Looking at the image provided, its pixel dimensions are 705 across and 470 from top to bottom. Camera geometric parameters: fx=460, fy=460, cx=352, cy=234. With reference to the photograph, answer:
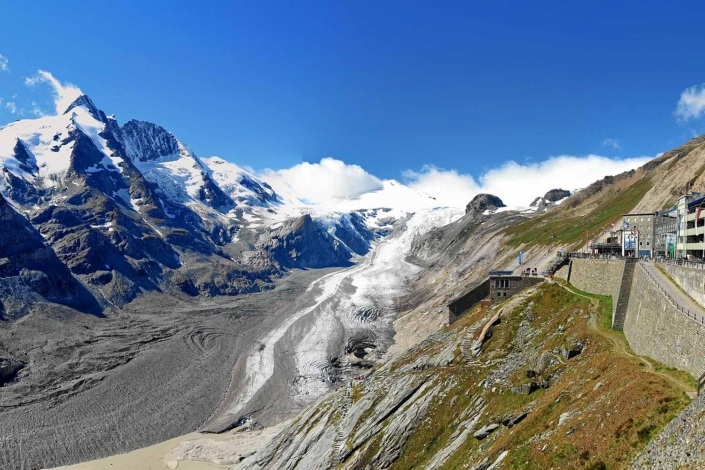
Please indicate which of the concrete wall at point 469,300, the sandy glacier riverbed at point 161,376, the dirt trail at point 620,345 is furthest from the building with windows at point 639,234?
the sandy glacier riverbed at point 161,376

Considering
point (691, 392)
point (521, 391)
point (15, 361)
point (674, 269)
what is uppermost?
point (674, 269)

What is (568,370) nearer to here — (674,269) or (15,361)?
(674,269)

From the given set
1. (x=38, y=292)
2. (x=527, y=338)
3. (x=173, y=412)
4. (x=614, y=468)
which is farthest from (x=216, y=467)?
(x=38, y=292)

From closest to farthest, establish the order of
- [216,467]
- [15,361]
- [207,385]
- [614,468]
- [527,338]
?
[614,468] < [527,338] < [216,467] < [207,385] < [15,361]

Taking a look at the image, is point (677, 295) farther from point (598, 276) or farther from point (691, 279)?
point (598, 276)

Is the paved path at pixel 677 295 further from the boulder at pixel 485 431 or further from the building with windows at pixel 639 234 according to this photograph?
the building with windows at pixel 639 234

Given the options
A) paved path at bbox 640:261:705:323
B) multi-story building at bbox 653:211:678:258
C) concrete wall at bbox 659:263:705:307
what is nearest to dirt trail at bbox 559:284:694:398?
paved path at bbox 640:261:705:323
